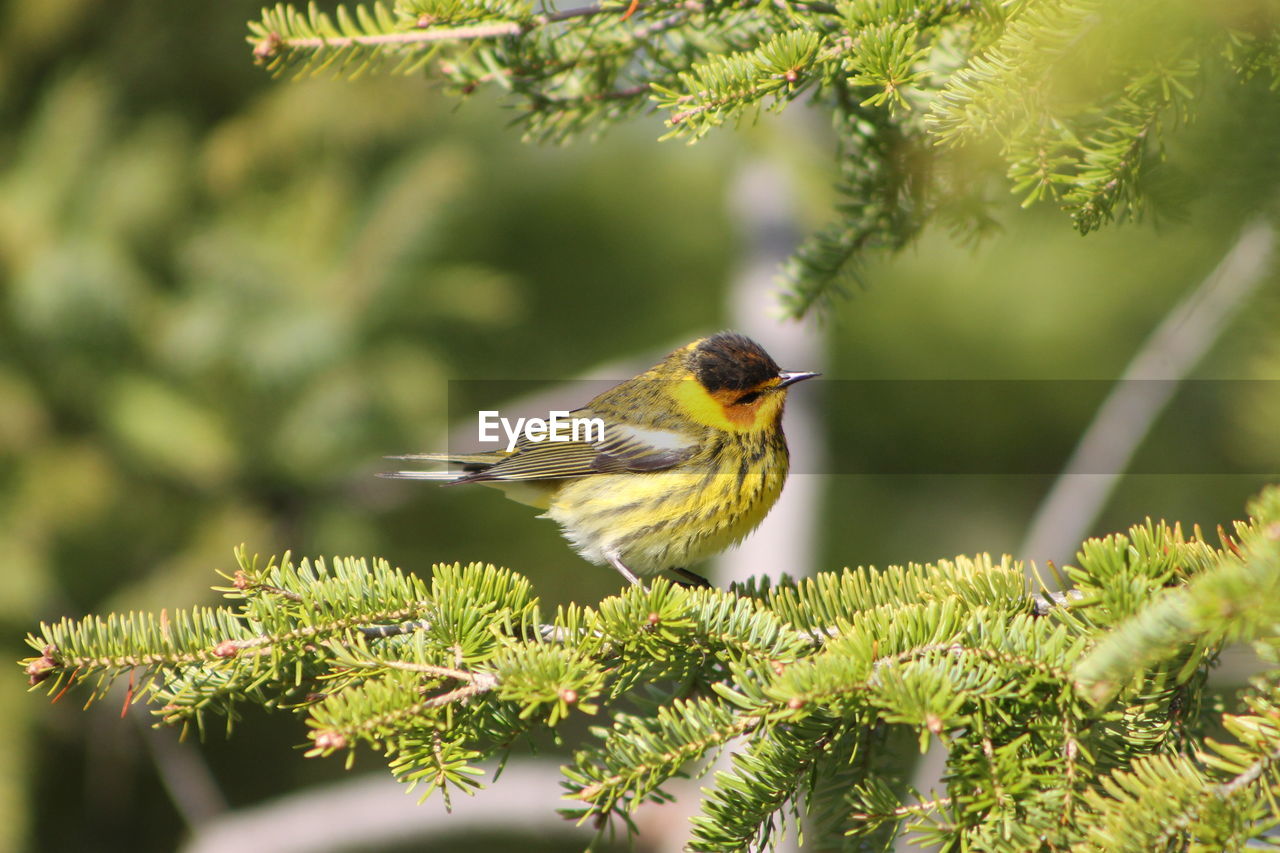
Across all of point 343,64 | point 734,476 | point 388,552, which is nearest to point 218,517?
point 388,552

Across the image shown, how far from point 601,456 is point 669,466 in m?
0.28

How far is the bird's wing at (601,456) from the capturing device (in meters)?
3.26

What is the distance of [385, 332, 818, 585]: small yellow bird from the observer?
3.06 meters

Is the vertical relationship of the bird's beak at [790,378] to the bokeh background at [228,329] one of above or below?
below

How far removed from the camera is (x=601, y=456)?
11.2ft

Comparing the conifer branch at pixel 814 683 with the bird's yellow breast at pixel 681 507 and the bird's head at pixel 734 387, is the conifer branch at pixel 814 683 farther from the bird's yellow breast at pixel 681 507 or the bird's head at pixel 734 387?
the bird's head at pixel 734 387

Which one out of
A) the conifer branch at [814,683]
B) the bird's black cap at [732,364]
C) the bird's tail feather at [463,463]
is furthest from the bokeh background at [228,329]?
the conifer branch at [814,683]

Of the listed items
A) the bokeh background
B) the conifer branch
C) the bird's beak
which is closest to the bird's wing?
the bird's beak

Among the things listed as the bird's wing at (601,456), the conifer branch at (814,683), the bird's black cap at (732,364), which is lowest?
the conifer branch at (814,683)

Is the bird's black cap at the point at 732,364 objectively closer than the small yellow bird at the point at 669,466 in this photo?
No

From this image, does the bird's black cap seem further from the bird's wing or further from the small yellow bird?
the bird's wing

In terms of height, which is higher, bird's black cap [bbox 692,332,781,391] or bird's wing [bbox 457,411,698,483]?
bird's black cap [bbox 692,332,781,391]

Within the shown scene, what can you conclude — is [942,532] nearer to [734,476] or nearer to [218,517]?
[734,476]

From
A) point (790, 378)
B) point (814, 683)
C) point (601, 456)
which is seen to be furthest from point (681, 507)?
point (814, 683)
